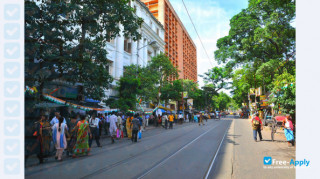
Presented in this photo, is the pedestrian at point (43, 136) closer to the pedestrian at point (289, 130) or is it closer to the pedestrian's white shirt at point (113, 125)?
the pedestrian's white shirt at point (113, 125)

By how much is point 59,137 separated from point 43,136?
545mm

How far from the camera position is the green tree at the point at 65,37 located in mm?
6902

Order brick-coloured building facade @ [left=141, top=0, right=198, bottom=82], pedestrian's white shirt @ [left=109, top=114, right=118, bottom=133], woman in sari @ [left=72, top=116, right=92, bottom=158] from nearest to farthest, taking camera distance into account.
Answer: woman in sari @ [left=72, top=116, right=92, bottom=158], pedestrian's white shirt @ [left=109, top=114, right=118, bottom=133], brick-coloured building facade @ [left=141, top=0, right=198, bottom=82]

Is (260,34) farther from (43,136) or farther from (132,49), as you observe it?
(43,136)

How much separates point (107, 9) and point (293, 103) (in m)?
9.68

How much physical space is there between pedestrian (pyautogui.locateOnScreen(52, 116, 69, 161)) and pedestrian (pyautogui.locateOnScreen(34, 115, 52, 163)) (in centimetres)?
27

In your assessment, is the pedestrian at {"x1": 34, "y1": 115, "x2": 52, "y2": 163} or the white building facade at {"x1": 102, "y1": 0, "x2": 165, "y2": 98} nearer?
the pedestrian at {"x1": 34, "y1": 115, "x2": 52, "y2": 163}

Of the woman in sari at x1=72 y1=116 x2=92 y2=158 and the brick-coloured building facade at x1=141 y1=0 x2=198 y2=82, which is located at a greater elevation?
the brick-coloured building facade at x1=141 y1=0 x2=198 y2=82

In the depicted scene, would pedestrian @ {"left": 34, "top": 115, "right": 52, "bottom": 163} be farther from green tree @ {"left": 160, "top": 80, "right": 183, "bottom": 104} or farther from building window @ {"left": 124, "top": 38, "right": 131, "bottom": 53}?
green tree @ {"left": 160, "top": 80, "right": 183, "bottom": 104}

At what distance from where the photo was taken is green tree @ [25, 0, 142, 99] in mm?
6902

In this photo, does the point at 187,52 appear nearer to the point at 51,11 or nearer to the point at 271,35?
the point at 271,35

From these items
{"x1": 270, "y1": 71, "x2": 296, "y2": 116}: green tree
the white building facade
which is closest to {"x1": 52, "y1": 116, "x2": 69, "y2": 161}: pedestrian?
the white building facade

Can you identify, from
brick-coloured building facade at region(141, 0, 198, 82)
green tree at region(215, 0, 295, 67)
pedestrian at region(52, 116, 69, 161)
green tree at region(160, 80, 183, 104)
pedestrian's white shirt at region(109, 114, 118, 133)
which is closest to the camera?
pedestrian at region(52, 116, 69, 161)

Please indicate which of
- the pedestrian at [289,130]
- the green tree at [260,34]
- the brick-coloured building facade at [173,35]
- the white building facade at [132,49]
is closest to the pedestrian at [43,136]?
the white building facade at [132,49]
